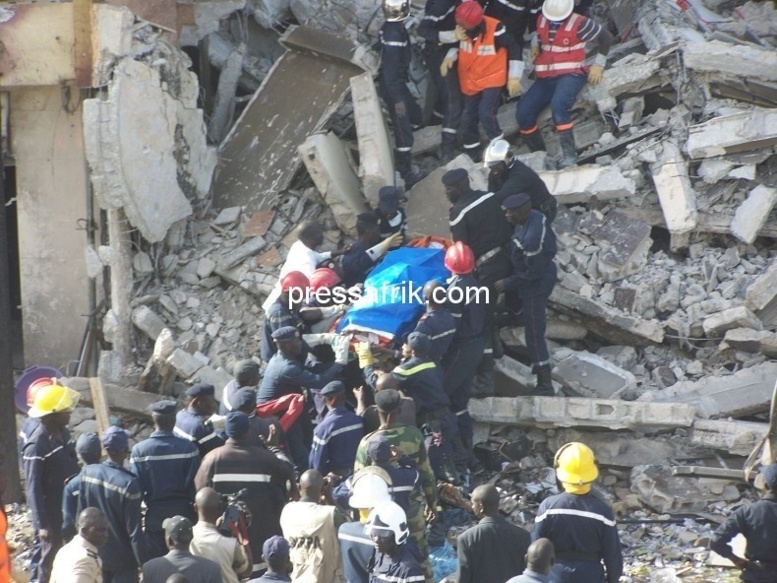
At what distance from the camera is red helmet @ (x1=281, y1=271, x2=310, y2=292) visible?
10891 mm

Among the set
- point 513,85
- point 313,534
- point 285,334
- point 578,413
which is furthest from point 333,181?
point 313,534

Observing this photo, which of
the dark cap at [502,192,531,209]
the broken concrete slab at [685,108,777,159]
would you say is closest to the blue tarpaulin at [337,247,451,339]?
the dark cap at [502,192,531,209]

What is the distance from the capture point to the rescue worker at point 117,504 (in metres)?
8.51

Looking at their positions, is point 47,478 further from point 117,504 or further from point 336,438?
point 336,438

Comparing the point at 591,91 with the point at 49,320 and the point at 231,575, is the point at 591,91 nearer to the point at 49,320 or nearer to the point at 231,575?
the point at 49,320

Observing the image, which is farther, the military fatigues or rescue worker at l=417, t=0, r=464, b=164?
rescue worker at l=417, t=0, r=464, b=164

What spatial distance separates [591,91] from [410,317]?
11.6ft

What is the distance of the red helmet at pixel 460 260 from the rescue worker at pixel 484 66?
225cm

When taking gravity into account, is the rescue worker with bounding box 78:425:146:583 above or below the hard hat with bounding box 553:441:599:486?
below

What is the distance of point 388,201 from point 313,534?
4.19 m

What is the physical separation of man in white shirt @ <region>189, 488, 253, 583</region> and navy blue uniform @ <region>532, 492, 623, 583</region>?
180 centimetres

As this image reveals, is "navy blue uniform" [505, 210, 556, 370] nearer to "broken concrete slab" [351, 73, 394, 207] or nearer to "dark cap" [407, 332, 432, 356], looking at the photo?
"dark cap" [407, 332, 432, 356]

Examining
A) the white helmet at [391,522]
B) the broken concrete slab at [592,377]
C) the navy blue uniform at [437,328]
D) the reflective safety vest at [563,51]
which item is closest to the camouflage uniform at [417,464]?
the white helmet at [391,522]

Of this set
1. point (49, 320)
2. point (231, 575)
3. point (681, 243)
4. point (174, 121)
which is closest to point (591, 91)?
point (681, 243)
